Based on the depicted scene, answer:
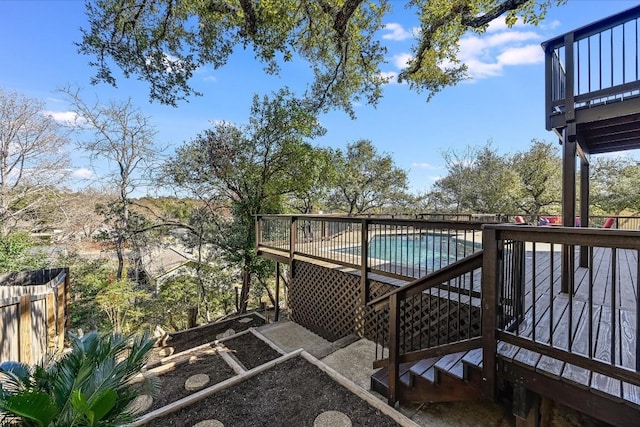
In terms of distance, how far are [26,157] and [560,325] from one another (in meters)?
14.2

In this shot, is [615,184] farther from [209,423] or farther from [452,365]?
[209,423]

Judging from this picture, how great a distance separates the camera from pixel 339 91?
9.12m

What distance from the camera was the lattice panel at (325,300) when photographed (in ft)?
16.4

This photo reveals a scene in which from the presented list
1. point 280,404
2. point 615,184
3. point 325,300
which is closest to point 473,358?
point 280,404

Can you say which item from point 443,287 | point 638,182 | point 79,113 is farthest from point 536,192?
point 79,113

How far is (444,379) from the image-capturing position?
249 cm

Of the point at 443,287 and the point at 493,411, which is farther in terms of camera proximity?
the point at 443,287

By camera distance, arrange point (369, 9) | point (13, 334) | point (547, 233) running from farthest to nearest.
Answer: point (369, 9) → point (13, 334) → point (547, 233)

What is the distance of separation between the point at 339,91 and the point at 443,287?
25.1 ft

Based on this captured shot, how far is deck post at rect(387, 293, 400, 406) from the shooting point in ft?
9.31

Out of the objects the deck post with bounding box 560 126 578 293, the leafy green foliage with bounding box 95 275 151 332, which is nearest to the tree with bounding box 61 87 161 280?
the leafy green foliage with bounding box 95 275 151 332

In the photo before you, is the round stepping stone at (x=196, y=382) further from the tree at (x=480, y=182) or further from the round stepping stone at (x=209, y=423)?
the tree at (x=480, y=182)

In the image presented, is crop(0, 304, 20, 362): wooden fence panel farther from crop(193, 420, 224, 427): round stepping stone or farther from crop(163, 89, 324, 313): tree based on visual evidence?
crop(163, 89, 324, 313): tree

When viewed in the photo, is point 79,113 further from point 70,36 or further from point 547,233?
point 547,233
